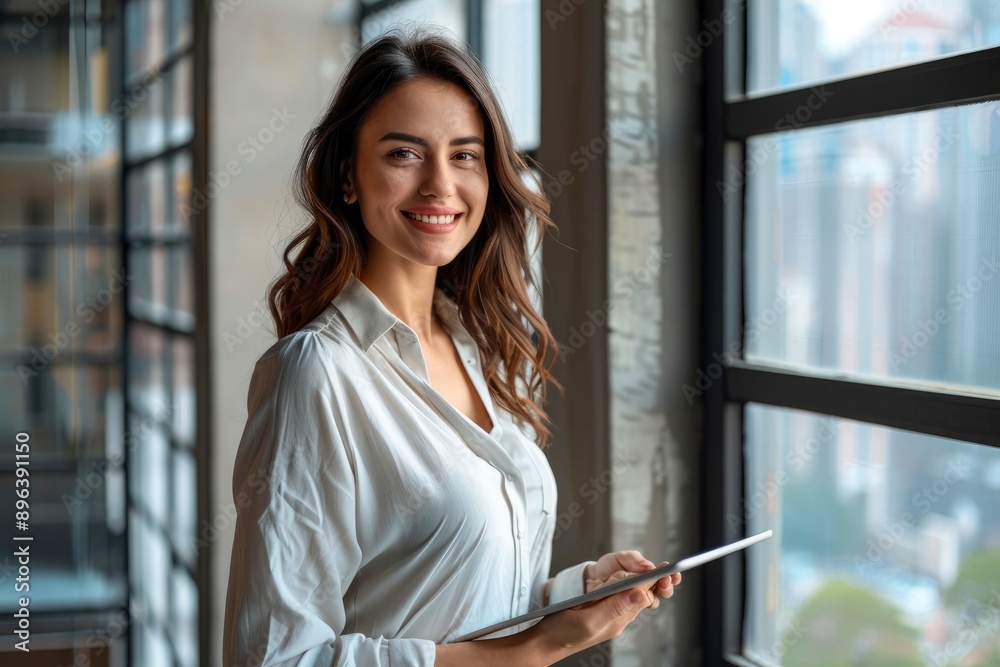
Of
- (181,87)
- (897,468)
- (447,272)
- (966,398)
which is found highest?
(181,87)

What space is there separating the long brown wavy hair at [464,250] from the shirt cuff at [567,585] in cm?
26

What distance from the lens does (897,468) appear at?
144 centimetres

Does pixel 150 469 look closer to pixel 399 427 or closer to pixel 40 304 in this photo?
pixel 40 304

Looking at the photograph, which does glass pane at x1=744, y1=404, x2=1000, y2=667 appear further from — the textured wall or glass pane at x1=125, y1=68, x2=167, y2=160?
glass pane at x1=125, y1=68, x2=167, y2=160

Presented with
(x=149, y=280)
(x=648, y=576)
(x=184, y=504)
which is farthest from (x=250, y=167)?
(x=648, y=576)

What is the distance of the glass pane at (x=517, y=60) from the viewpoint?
229 cm

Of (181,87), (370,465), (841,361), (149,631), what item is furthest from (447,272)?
(149,631)

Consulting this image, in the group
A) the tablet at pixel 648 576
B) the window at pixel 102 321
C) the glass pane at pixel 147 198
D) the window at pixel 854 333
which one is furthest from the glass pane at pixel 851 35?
the glass pane at pixel 147 198

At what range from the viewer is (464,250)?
1.49 metres

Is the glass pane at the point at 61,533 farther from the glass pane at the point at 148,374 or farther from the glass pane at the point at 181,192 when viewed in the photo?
the glass pane at the point at 148,374

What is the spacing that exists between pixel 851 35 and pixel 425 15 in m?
1.58

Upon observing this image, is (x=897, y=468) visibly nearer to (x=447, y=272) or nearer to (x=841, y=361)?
(x=841, y=361)

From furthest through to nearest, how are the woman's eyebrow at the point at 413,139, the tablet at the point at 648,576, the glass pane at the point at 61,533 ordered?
the glass pane at the point at 61,533 → the woman's eyebrow at the point at 413,139 → the tablet at the point at 648,576

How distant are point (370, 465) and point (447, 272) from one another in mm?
459
